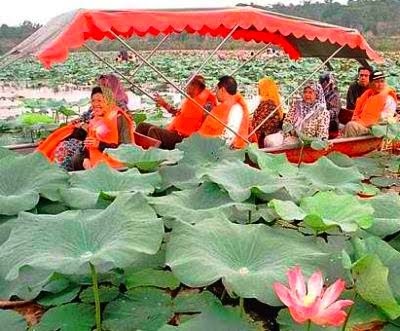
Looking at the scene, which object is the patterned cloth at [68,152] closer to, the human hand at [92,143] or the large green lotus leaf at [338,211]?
the human hand at [92,143]

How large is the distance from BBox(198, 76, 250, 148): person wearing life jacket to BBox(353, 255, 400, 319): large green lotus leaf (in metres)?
3.05

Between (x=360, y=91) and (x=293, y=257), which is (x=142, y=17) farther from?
(x=360, y=91)

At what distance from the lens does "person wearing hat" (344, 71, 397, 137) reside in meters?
5.81

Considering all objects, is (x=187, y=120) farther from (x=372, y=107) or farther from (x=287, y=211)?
(x=287, y=211)

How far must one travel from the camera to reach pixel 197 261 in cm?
190

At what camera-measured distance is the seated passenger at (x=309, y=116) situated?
5277 mm

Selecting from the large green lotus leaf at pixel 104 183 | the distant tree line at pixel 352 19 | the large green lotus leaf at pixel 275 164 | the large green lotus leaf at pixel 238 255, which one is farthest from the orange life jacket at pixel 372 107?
the distant tree line at pixel 352 19

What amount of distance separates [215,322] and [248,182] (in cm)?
110

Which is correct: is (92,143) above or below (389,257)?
below

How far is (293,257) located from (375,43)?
3251cm

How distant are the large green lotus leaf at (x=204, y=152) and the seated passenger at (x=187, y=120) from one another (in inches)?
67.5

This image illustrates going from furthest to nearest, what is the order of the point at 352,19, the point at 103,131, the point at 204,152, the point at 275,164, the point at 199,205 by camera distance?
the point at 352,19 → the point at 103,131 → the point at 204,152 → the point at 275,164 → the point at 199,205

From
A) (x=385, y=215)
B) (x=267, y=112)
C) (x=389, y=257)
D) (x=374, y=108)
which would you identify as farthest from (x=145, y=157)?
(x=374, y=108)

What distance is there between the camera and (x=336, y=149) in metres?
5.39
